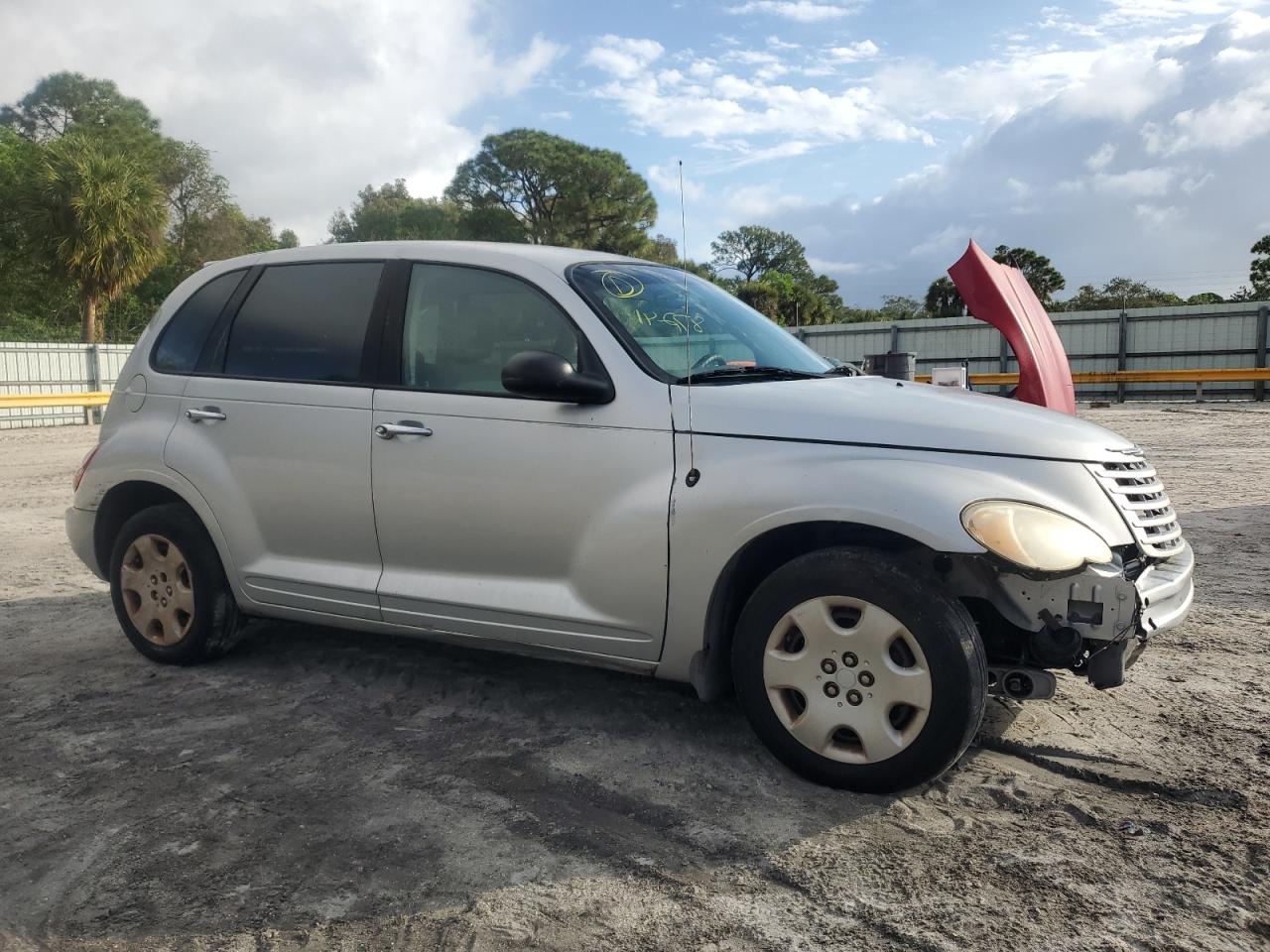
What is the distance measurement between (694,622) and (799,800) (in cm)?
62

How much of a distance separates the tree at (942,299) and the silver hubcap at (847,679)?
54.9 meters

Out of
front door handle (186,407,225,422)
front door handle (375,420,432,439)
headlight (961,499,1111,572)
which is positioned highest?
front door handle (186,407,225,422)

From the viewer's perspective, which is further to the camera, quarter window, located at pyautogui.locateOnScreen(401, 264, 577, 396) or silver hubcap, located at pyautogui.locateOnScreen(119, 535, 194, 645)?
silver hubcap, located at pyautogui.locateOnScreen(119, 535, 194, 645)

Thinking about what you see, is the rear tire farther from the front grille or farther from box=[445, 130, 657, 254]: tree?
box=[445, 130, 657, 254]: tree

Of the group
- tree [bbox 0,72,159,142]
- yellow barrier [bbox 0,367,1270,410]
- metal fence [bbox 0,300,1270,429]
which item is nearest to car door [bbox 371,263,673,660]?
yellow barrier [bbox 0,367,1270,410]

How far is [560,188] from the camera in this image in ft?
230

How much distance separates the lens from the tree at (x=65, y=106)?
6038cm

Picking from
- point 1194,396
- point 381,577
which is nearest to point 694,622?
point 381,577

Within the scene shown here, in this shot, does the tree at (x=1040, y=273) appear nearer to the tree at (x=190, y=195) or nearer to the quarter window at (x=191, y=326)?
the tree at (x=190, y=195)

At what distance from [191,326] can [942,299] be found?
2240 inches

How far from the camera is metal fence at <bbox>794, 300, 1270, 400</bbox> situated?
25.0 metres

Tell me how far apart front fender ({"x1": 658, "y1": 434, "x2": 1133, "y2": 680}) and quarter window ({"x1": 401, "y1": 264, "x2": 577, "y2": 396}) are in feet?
2.38

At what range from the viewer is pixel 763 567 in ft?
10.8

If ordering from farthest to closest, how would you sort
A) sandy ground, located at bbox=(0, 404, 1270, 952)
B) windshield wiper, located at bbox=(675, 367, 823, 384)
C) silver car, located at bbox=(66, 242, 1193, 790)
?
windshield wiper, located at bbox=(675, 367, 823, 384)
silver car, located at bbox=(66, 242, 1193, 790)
sandy ground, located at bbox=(0, 404, 1270, 952)
